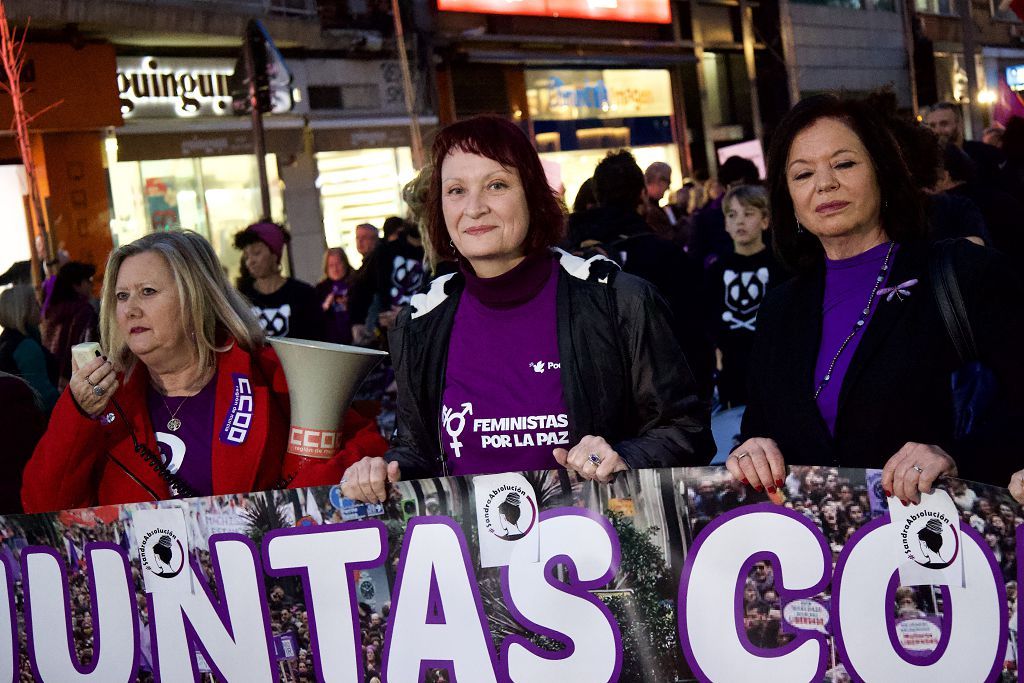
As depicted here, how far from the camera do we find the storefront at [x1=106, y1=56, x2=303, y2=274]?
15.9 m

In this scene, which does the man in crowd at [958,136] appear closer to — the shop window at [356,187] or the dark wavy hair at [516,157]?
the dark wavy hair at [516,157]

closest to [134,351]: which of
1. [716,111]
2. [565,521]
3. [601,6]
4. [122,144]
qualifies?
[565,521]

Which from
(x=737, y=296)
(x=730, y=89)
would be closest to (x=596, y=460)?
(x=737, y=296)

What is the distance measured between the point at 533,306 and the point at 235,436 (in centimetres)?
100

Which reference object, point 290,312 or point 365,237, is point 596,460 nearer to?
point 290,312

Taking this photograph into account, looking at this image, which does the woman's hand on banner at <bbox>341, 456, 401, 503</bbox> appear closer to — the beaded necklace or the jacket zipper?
the jacket zipper

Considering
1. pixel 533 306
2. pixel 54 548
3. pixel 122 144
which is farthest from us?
pixel 122 144

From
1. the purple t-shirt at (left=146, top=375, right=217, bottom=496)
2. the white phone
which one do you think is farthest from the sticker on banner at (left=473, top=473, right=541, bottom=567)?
the white phone

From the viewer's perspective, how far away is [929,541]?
2.40 meters

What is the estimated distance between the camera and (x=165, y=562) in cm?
306

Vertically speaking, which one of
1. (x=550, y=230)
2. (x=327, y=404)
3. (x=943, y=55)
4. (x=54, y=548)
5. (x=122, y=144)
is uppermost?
(x=943, y=55)

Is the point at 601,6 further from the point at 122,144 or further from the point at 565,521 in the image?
the point at 565,521

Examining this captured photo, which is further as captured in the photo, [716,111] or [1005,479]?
[716,111]

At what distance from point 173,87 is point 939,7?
87.6ft
